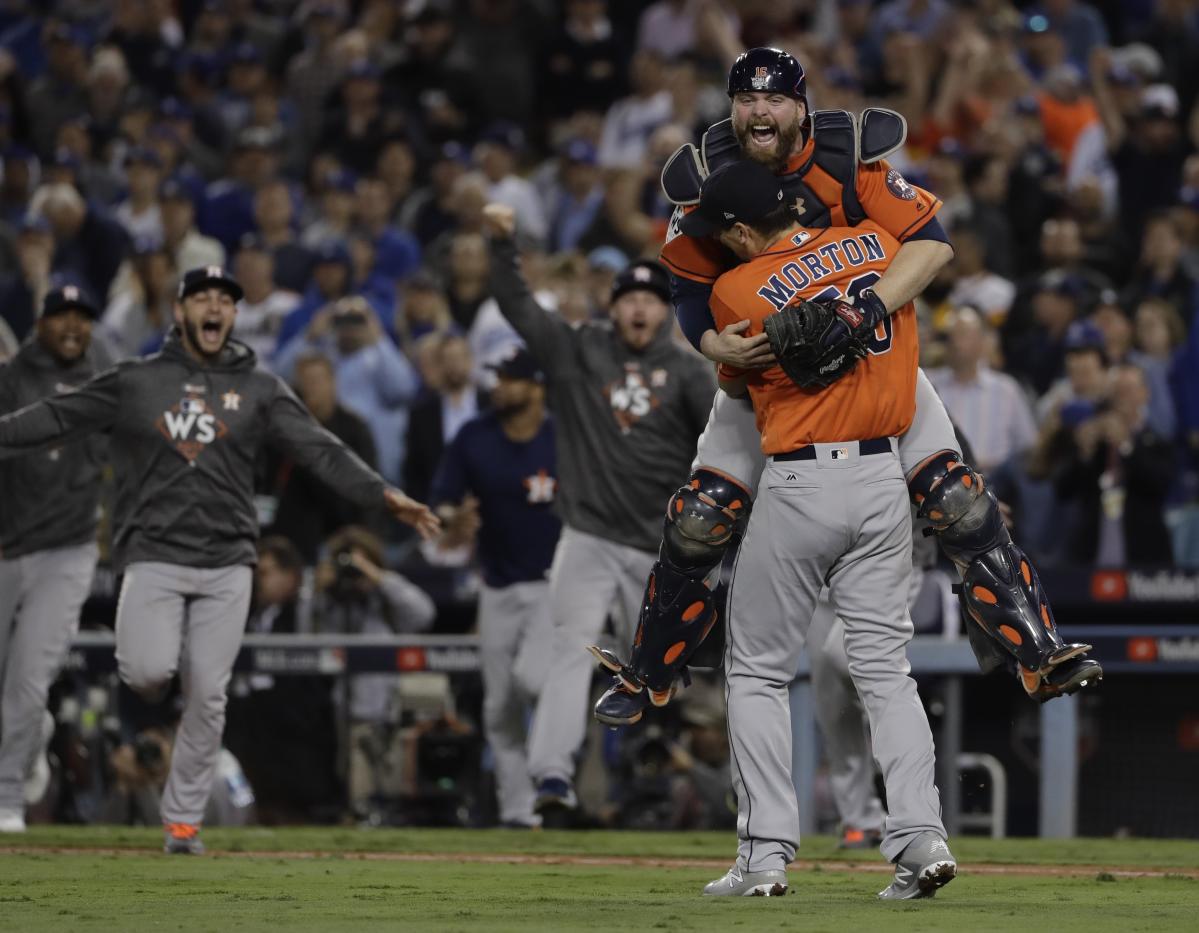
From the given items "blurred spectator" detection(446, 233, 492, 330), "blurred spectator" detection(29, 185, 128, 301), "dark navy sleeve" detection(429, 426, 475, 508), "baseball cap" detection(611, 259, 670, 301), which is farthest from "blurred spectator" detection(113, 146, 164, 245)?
"baseball cap" detection(611, 259, 670, 301)

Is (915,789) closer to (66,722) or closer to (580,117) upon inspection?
(66,722)

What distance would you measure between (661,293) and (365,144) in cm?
773

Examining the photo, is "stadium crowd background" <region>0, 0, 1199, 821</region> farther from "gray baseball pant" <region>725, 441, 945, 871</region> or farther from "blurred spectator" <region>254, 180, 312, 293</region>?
"gray baseball pant" <region>725, 441, 945, 871</region>

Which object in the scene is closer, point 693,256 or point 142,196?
point 693,256

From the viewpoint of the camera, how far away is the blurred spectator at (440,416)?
1330 centimetres

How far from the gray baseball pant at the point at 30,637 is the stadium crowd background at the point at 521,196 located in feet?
3.23

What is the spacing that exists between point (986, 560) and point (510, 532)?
5.05 m

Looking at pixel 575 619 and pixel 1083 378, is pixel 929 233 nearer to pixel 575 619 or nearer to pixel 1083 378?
pixel 575 619

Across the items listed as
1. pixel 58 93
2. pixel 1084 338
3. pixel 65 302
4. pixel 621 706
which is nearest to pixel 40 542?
pixel 65 302

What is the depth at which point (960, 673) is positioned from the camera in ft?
35.8

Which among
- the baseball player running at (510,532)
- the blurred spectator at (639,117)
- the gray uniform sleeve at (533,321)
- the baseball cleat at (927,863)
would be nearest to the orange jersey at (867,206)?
the baseball cleat at (927,863)

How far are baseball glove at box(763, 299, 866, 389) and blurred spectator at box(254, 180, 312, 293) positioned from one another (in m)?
9.90

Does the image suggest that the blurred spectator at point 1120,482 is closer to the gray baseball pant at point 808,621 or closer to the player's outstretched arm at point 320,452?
the player's outstretched arm at point 320,452

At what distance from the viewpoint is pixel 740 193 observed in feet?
20.1
